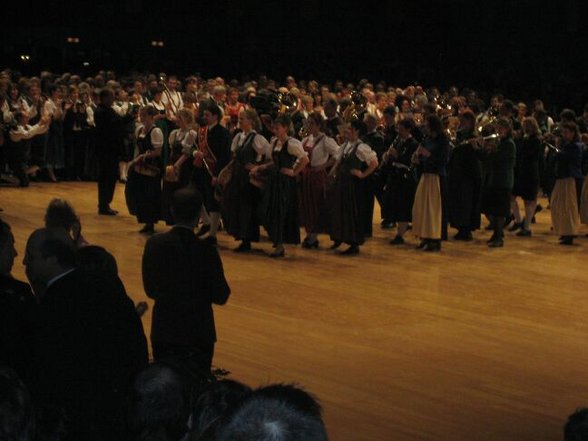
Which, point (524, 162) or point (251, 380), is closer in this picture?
point (251, 380)

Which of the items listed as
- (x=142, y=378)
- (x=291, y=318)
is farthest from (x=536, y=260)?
(x=142, y=378)

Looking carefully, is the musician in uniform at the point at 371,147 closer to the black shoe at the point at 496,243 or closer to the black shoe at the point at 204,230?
the black shoe at the point at 496,243

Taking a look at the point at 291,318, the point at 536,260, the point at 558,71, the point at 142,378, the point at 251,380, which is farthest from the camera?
the point at 558,71

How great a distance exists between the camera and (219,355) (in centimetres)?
835

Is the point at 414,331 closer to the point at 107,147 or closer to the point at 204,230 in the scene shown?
the point at 204,230

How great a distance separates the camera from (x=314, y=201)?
43.5ft

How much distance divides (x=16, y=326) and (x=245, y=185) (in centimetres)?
828

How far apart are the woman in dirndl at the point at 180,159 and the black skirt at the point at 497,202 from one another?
3.38m

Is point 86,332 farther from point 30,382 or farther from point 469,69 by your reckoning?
point 469,69

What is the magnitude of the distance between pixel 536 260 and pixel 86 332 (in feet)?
28.8

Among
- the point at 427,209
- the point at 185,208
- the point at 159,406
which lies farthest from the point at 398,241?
the point at 159,406

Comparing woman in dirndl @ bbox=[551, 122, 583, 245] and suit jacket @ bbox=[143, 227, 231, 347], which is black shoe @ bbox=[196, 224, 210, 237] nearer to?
woman in dirndl @ bbox=[551, 122, 583, 245]

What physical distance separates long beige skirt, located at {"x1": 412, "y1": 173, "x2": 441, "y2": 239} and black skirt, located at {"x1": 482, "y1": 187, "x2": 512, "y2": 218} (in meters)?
0.82


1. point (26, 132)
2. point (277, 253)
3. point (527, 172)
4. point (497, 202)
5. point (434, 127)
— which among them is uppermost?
point (434, 127)
